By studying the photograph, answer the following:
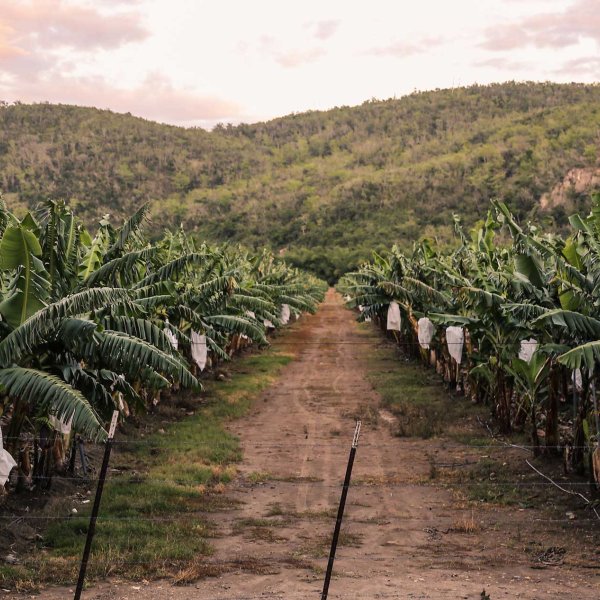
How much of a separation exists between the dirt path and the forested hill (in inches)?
1921

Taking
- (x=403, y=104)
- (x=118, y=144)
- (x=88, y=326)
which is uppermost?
(x=403, y=104)

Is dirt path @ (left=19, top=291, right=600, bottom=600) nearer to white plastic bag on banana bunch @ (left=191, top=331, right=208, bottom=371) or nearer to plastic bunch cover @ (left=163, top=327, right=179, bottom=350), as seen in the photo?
white plastic bag on banana bunch @ (left=191, top=331, right=208, bottom=371)

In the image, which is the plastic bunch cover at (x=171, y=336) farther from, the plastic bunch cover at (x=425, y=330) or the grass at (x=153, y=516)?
the plastic bunch cover at (x=425, y=330)

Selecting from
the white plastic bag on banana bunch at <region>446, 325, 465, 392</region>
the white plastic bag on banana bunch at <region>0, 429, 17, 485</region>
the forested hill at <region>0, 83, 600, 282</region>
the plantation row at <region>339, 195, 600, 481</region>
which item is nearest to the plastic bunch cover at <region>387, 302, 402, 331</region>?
the plantation row at <region>339, 195, 600, 481</region>

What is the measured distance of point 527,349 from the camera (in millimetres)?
14438

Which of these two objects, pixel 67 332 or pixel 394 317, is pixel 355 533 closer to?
pixel 67 332

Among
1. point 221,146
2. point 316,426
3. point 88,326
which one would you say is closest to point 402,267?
point 316,426

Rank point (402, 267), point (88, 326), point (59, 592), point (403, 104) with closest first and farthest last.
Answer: point (59, 592) → point (88, 326) → point (402, 267) → point (403, 104)

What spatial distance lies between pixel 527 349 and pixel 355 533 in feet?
17.5

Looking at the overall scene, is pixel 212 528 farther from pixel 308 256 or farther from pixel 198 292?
pixel 308 256

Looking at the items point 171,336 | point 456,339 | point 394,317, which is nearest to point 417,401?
point 456,339

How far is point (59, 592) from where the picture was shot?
8.52 m

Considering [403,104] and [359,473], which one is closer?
[359,473]

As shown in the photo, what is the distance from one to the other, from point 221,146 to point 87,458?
512 feet
